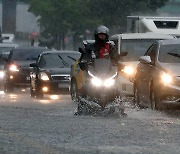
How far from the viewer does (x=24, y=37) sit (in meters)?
87.6

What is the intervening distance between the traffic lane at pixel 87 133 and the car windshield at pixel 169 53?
1474mm

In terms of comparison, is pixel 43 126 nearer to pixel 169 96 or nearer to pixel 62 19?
pixel 169 96

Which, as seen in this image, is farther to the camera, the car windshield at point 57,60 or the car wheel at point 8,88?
the car wheel at point 8,88

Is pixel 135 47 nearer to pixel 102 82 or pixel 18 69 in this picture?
pixel 102 82

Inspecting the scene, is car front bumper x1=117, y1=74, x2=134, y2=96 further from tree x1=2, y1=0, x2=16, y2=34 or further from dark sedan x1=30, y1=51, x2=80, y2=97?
tree x1=2, y1=0, x2=16, y2=34

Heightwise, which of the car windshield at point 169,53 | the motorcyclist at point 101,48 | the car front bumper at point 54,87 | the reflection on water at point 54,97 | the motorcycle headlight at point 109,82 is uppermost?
the motorcyclist at point 101,48

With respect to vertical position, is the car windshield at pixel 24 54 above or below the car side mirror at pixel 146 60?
below

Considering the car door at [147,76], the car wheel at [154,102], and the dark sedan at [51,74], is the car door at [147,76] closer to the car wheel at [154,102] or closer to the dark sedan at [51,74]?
the car wheel at [154,102]

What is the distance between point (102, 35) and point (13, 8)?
78.6m

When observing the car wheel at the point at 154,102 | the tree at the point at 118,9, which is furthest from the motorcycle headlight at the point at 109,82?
the tree at the point at 118,9

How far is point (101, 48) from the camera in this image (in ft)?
60.6

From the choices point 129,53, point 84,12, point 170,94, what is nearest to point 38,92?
point 129,53

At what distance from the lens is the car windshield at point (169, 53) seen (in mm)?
19420

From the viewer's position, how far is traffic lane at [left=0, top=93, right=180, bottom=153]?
462 inches
